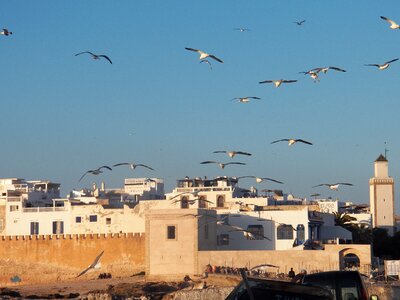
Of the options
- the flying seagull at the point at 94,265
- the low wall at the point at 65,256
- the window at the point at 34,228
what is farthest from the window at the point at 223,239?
the window at the point at 34,228

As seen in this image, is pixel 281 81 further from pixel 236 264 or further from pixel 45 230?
pixel 45 230

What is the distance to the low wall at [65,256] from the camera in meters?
56.9

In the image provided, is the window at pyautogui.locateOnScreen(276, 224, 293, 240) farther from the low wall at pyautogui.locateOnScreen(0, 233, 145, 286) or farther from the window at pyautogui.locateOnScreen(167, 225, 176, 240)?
the low wall at pyautogui.locateOnScreen(0, 233, 145, 286)

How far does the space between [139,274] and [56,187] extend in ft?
80.7

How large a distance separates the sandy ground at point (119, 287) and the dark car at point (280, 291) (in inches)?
1122

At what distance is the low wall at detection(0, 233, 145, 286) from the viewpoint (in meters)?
56.9

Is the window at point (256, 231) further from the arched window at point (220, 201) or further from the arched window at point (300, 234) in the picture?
the arched window at point (220, 201)

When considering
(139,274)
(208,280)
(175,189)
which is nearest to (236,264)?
(208,280)

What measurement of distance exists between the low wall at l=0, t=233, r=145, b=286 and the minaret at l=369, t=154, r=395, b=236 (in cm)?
3882

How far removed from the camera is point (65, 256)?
5891 centimetres

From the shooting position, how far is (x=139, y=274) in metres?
55.3

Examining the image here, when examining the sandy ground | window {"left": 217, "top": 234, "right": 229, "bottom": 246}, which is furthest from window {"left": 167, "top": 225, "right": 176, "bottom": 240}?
window {"left": 217, "top": 234, "right": 229, "bottom": 246}

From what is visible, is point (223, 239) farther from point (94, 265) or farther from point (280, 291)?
point (280, 291)

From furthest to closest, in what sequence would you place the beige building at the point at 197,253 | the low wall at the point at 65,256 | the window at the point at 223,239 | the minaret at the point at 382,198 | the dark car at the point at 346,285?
the minaret at the point at 382,198, the low wall at the point at 65,256, the window at the point at 223,239, the beige building at the point at 197,253, the dark car at the point at 346,285
